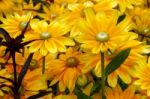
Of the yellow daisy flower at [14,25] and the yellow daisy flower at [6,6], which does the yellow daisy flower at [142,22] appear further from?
the yellow daisy flower at [6,6]

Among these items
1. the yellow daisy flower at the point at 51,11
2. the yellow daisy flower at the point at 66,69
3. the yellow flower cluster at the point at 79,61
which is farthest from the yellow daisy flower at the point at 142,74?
the yellow daisy flower at the point at 51,11

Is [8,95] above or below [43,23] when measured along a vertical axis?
below

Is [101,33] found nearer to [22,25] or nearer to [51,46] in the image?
[51,46]

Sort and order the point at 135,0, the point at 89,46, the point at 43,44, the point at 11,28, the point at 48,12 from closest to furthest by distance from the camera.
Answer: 1. the point at 89,46
2. the point at 43,44
3. the point at 11,28
4. the point at 135,0
5. the point at 48,12

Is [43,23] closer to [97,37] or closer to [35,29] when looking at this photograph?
[35,29]

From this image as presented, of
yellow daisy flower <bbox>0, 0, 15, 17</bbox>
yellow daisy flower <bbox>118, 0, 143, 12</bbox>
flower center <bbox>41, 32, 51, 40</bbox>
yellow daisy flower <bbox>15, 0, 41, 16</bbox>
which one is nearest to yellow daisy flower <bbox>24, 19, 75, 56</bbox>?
flower center <bbox>41, 32, 51, 40</bbox>

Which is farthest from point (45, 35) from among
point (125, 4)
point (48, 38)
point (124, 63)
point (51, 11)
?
point (51, 11)

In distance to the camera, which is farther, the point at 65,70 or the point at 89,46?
the point at 65,70

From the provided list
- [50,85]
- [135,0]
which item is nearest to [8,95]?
[50,85]
